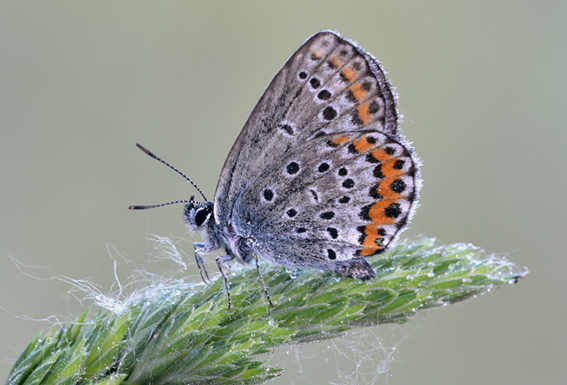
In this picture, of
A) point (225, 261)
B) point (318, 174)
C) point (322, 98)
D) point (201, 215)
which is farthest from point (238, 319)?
point (322, 98)

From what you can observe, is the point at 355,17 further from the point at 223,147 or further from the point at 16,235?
the point at 16,235

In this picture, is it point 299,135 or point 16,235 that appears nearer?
point 299,135

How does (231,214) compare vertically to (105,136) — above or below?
below

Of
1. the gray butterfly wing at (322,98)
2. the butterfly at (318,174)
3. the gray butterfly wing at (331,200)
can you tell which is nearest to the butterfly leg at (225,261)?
the butterfly at (318,174)

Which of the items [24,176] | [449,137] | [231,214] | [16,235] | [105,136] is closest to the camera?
[231,214]

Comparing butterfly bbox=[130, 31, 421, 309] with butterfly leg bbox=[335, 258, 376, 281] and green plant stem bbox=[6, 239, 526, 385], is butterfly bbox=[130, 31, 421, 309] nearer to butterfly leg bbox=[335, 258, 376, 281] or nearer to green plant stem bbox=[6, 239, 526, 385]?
butterfly leg bbox=[335, 258, 376, 281]

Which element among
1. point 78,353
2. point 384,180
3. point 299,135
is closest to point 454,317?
point 384,180

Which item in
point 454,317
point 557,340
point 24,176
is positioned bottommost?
point 557,340
